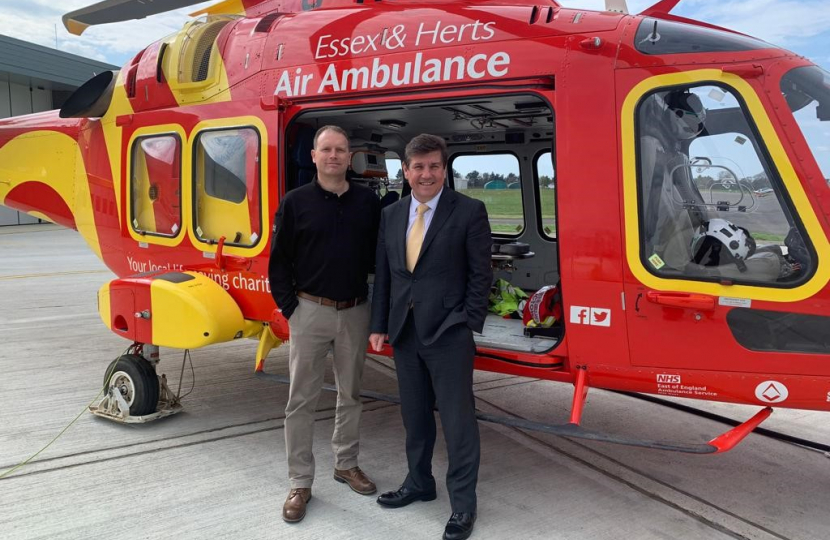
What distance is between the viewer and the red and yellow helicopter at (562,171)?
3.03 meters

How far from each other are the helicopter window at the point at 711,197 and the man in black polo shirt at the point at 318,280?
1.53m

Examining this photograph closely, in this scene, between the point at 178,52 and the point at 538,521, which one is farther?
the point at 178,52

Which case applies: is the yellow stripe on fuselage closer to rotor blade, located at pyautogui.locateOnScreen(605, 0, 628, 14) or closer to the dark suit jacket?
the dark suit jacket

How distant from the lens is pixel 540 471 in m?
4.05

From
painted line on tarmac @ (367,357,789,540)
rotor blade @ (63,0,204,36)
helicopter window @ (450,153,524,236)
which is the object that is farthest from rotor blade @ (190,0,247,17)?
painted line on tarmac @ (367,357,789,540)

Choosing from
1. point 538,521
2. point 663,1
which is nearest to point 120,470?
point 538,521

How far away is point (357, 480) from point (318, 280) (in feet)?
3.98

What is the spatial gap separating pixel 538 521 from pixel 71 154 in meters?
5.14

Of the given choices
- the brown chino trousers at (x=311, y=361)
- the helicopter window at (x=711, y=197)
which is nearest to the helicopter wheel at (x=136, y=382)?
the brown chino trousers at (x=311, y=361)

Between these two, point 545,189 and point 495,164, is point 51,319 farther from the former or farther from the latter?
point 545,189

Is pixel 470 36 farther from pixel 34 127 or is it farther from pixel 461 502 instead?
pixel 34 127

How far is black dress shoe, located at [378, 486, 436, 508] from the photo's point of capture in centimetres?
346

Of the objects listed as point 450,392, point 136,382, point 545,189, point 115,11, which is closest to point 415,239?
point 450,392

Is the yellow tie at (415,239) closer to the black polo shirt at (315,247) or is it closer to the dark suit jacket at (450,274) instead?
the dark suit jacket at (450,274)
